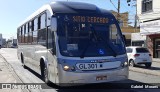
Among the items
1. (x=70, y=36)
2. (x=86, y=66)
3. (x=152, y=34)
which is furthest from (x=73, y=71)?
(x=152, y=34)

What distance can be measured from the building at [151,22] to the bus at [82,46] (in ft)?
79.3

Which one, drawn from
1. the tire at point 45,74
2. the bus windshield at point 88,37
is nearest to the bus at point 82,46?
the bus windshield at point 88,37

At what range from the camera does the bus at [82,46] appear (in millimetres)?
9516

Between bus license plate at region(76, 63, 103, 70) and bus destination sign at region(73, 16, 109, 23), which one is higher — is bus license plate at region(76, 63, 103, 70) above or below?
below

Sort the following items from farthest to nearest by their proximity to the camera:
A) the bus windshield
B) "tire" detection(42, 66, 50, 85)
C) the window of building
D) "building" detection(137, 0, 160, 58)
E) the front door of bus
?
1. the window of building
2. "building" detection(137, 0, 160, 58)
3. "tire" detection(42, 66, 50, 85)
4. the front door of bus
5. the bus windshield

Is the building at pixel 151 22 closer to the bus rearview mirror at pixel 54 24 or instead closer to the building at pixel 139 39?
the building at pixel 139 39

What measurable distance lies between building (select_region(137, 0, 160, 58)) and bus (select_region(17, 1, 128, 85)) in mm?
24165

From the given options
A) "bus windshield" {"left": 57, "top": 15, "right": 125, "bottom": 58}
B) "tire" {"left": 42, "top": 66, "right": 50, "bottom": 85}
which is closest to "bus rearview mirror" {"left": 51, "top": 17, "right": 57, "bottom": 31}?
"bus windshield" {"left": 57, "top": 15, "right": 125, "bottom": 58}

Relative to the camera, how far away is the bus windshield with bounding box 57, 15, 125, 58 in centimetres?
975

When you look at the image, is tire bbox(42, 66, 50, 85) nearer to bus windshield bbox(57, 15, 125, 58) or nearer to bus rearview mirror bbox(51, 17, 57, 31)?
bus windshield bbox(57, 15, 125, 58)

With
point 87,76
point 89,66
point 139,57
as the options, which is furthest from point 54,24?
point 139,57

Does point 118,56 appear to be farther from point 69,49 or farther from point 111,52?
point 69,49

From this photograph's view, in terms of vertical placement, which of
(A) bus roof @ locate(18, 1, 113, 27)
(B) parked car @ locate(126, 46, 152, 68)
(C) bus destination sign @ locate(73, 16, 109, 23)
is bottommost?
(B) parked car @ locate(126, 46, 152, 68)

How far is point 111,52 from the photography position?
33.1ft
